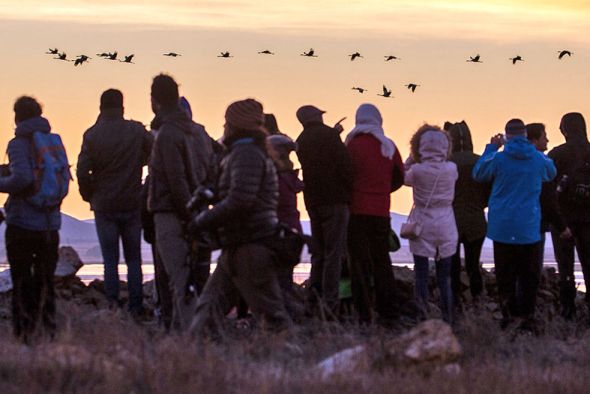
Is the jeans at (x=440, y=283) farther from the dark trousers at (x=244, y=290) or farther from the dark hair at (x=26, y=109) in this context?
the dark hair at (x=26, y=109)

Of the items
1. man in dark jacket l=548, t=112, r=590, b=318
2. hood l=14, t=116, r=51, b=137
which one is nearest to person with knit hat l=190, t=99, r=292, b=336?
hood l=14, t=116, r=51, b=137

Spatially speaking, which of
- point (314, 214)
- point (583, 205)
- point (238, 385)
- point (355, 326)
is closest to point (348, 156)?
point (314, 214)

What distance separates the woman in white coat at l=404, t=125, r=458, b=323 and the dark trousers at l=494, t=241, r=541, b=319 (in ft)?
1.47

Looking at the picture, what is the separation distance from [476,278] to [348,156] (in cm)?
274

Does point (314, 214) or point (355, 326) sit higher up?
point (314, 214)

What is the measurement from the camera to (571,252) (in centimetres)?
1574

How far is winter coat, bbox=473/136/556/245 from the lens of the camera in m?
13.5

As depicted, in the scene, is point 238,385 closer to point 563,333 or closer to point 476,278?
point 563,333

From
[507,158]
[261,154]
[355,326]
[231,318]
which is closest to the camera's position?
[261,154]

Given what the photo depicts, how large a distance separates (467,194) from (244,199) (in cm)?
472

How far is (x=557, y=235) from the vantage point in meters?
15.4

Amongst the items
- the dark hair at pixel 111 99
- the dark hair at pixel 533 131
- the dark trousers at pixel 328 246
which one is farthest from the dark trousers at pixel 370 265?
the dark hair at pixel 111 99

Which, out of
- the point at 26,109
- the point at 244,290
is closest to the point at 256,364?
the point at 244,290

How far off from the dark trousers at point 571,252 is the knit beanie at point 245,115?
5.23 meters
